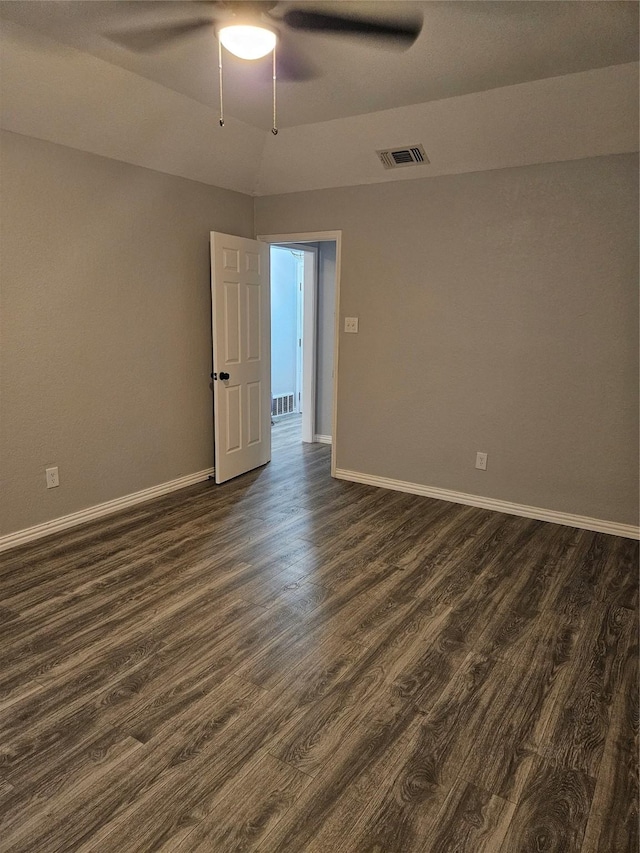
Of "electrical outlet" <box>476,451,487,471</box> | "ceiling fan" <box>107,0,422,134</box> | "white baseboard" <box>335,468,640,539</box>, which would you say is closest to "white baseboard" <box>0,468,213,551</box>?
"white baseboard" <box>335,468,640,539</box>

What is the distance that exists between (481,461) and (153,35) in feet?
10.6

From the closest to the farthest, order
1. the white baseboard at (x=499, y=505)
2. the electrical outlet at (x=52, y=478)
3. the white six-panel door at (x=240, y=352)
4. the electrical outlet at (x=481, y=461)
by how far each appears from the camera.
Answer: the electrical outlet at (x=52, y=478)
the white baseboard at (x=499, y=505)
the electrical outlet at (x=481, y=461)
the white six-panel door at (x=240, y=352)

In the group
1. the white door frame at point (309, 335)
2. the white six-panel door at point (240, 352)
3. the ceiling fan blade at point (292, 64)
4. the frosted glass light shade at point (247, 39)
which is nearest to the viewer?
the frosted glass light shade at point (247, 39)

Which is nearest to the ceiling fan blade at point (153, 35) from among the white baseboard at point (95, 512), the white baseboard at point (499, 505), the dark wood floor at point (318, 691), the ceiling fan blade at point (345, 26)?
the ceiling fan blade at point (345, 26)

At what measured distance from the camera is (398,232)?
13.2ft

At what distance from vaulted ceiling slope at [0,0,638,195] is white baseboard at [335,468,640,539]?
232 centimetres

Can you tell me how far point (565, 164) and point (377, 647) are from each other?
3.10 metres

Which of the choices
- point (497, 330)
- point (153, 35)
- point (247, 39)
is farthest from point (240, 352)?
point (247, 39)

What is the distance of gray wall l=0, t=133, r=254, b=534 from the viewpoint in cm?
307

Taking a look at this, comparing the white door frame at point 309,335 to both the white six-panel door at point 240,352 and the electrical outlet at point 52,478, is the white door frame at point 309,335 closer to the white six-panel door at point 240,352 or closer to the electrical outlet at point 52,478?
the white six-panel door at point 240,352

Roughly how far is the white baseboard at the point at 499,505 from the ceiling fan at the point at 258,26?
2.91m

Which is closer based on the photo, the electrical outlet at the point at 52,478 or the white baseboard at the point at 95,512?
the white baseboard at the point at 95,512

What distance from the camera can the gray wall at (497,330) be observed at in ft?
11.0

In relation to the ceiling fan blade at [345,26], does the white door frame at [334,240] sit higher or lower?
lower
